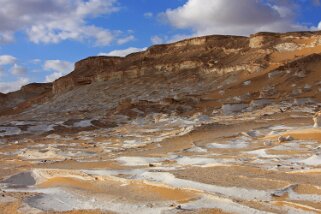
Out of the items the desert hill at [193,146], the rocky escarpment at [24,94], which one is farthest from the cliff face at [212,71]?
the rocky escarpment at [24,94]

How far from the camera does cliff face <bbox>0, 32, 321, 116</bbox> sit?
3006 cm

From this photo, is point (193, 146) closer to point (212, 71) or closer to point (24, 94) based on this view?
point (212, 71)

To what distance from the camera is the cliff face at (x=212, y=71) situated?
30.1 metres

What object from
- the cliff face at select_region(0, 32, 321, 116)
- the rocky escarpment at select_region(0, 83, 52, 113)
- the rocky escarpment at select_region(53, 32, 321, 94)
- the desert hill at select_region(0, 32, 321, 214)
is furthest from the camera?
the rocky escarpment at select_region(0, 83, 52, 113)

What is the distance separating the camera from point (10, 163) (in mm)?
11266

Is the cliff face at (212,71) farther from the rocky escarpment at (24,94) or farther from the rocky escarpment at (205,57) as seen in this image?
the rocky escarpment at (24,94)

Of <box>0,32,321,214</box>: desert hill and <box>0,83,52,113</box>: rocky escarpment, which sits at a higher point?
<box>0,83,52,113</box>: rocky escarpment

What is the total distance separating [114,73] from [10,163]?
35.4 meters

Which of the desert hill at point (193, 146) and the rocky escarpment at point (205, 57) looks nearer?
the desert hill at point (193, 146)

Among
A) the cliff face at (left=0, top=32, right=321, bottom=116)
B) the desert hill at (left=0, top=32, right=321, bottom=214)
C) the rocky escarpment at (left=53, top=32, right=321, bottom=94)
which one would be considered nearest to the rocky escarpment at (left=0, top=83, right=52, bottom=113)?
the rocky escarpment at (left=53, top=32, right=321, bottom=94)

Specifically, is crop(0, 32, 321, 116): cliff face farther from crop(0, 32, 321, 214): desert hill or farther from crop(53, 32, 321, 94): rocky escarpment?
crop(0, 32, 321, 214): desert hill

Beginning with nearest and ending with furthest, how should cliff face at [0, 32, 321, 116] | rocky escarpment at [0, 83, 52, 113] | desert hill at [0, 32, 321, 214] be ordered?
desert hill at [0, 32, 321, 214], cliff face at [0, 32, 321, 116], rocky escarpment at [0, 83, 52, 113]

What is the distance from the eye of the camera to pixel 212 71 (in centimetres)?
3872

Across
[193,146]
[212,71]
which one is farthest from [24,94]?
[193,146]
